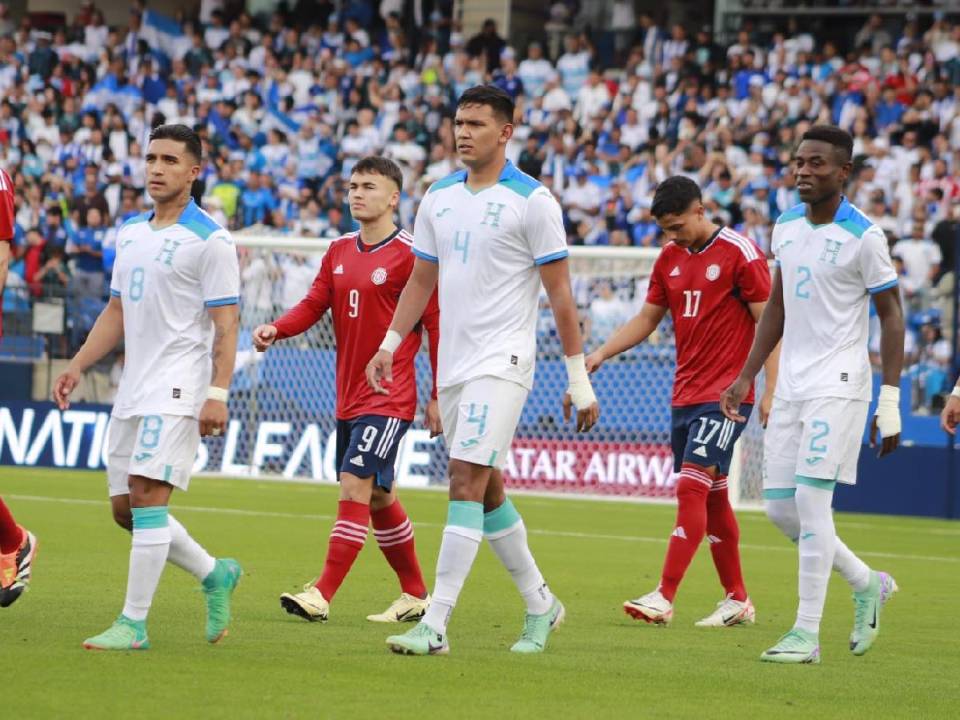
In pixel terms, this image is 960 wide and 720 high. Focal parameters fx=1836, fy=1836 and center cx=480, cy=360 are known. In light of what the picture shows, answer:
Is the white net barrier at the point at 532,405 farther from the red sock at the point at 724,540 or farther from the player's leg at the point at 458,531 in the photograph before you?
the player's leg at the point at 458,531

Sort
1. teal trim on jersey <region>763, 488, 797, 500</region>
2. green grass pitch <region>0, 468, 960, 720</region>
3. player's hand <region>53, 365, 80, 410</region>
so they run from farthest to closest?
teal trim on jersey <region>763, 488, 797, 500</region>
player's hand <region>53, 365, 80, 410</region>
green grass pitch <region>0, 468, 960, 720</region>

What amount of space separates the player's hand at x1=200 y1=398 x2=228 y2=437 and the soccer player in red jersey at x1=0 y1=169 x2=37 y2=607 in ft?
5.28

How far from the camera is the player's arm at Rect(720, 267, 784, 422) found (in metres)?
8.41

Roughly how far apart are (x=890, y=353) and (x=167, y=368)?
3.10 meters

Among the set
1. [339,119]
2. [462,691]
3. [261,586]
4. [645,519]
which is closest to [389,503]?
[261,586]

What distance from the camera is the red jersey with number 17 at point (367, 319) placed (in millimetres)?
9391

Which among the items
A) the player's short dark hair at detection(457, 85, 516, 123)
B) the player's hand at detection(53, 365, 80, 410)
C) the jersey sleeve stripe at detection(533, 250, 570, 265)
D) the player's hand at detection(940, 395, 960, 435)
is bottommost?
the player's hand at detection(53, 365, 80, 410)

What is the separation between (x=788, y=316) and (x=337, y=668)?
8.49 ft

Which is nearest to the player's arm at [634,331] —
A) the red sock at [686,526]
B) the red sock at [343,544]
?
the red sock at [686,526]

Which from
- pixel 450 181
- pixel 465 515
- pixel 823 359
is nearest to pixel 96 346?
pixel 450 181

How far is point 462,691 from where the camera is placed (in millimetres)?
6660

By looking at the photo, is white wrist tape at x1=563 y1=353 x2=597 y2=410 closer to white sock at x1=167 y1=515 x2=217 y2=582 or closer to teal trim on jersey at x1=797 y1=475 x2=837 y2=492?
teal trim on jersey at x1=797 y1=475 x2=837 y2=492

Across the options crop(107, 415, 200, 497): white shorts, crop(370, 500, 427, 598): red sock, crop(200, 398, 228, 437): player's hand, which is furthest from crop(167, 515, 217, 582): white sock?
crop(370, 500, 427, 598): red sock

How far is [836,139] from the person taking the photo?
26.5 feet
